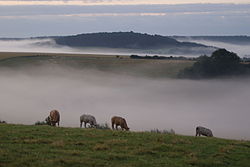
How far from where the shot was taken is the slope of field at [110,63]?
113m

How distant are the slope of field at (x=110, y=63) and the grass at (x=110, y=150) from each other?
3462 inches

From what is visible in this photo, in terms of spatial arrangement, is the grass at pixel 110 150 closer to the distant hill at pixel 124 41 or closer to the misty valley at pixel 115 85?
the misty valley at pixel 115 85

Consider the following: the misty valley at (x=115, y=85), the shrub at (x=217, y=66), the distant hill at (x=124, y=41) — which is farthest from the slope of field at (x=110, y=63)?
the distant hill at (x=124, y=41)

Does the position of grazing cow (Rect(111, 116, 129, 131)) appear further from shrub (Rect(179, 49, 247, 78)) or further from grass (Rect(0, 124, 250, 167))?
shrub (Rect(179, 49, 247, 78))

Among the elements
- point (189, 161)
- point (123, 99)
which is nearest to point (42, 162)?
point (189, 161)

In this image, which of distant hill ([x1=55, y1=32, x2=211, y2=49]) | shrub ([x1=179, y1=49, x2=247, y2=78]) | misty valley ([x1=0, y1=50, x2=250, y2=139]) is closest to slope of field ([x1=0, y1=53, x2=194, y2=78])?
misty valley ([x1=0, y1=50, x2=250, y2=139])

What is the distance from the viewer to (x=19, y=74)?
120125 mm

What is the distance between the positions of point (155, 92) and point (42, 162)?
10371 centimetres

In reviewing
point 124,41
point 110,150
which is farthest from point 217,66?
point 124,41

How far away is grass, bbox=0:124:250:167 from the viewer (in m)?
14.7

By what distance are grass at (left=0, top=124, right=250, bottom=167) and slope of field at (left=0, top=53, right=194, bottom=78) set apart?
87.9m

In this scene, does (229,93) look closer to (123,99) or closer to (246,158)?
(123,99)

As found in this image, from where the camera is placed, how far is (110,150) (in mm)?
16984

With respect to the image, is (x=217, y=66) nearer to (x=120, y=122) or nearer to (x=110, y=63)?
(x=110, y=63)
